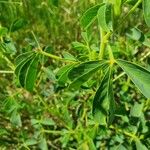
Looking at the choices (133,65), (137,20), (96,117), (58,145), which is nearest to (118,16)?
(133,65)

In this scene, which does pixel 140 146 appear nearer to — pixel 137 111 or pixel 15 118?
pixel 137 111

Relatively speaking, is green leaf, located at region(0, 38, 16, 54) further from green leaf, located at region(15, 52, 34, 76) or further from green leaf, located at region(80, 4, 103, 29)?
green leaf, located at region(80, 4, 103, 29)

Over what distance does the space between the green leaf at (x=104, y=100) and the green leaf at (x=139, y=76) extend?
0.24ft

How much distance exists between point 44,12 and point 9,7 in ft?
0.87

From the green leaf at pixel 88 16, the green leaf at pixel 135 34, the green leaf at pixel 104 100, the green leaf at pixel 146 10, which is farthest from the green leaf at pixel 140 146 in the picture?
the green leaf at pixel 146 10

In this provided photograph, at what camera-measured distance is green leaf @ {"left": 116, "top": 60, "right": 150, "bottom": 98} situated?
119 centimetres

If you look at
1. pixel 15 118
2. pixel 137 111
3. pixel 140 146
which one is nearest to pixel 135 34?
pixel 137 111

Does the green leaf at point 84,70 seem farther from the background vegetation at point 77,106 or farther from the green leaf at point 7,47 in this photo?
the green leaf at point 7,47

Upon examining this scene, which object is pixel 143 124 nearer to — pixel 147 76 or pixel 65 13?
pixel 147 76

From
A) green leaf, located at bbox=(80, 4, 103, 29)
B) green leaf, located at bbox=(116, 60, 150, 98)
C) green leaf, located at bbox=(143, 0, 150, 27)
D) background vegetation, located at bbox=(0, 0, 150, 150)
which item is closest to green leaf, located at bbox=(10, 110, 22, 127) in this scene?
background vegetation, located at bbox=(0, 0, 150, 150)

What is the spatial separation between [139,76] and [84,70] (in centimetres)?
17

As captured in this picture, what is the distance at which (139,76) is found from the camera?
1.19 metres

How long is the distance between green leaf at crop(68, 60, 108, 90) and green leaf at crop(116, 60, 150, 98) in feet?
0.28

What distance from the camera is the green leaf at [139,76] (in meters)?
1.19
